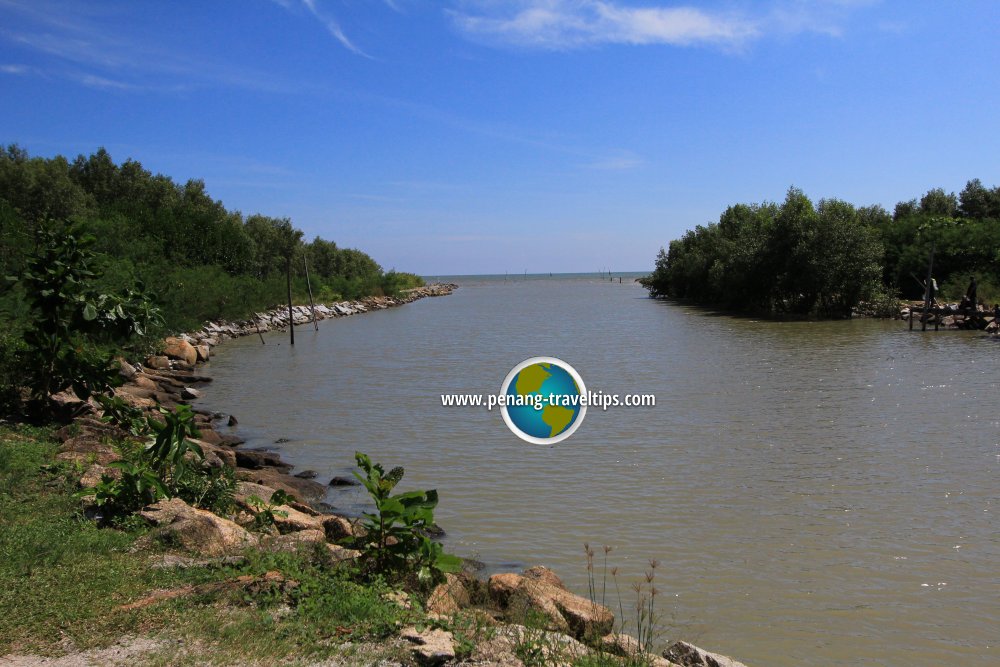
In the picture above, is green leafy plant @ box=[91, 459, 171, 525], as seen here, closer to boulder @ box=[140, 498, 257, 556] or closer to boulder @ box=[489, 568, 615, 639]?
boulder @ box=[140, 498, 257, 556]

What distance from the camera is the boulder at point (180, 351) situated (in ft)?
80.8

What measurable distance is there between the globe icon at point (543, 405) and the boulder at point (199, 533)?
296 inches

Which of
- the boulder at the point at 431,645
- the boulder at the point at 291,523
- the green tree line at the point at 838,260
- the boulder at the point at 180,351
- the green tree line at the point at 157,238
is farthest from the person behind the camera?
the green tree line at the point at 838,260

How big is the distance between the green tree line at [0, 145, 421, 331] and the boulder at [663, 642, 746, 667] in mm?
8622

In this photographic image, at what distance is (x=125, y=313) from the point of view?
988 cm

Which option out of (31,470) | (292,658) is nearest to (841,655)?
(292,658)

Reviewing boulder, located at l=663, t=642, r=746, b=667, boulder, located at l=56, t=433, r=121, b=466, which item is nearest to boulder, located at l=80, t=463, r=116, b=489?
boulder, located at l=56, t=433, r=121, b=466

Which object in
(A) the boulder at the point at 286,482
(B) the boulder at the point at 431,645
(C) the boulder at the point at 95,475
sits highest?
(C) the boulder at the point at 95,475

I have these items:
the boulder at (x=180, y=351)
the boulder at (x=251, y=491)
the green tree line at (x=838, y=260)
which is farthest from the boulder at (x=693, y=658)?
the green tree line at (x=838, y=260)

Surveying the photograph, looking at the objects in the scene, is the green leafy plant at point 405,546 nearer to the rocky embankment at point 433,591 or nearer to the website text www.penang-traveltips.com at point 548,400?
the rocky embankment at point 433,591

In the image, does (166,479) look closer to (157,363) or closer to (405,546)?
(405,546)

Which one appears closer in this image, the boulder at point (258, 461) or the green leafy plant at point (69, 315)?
the green leafy plant at point (69, 315)

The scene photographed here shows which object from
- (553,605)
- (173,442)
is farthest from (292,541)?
(553,605)

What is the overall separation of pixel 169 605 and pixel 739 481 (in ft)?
26.3
